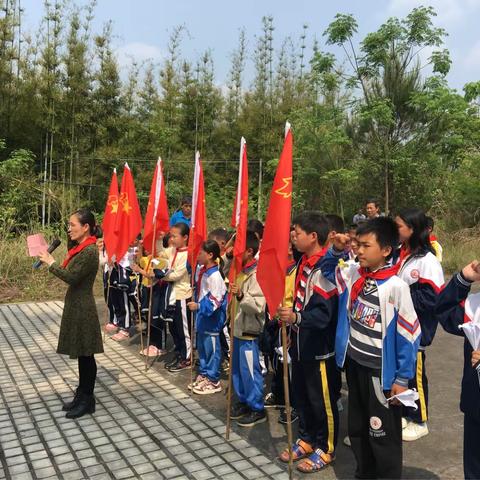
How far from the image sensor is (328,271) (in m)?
3.10

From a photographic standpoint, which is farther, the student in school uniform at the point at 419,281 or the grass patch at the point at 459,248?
the grass patch at the point at 459,248

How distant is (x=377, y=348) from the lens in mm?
2732

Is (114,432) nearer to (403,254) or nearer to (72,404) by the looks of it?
(72,404)

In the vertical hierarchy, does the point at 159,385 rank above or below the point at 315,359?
below

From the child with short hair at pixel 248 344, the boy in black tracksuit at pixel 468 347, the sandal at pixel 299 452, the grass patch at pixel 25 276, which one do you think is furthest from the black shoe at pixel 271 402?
the grass patch at pixel 25 276

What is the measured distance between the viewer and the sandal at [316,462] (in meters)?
3.05

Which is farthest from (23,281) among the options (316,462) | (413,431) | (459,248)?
(459,248)

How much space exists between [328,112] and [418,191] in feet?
11.4

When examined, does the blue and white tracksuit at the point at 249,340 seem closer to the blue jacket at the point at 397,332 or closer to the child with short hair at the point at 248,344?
the child with short hair at the point at 248,344

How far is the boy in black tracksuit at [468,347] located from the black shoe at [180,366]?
3.15m

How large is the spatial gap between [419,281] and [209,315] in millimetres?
1817

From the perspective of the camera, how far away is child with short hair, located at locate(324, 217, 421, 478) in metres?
2.68

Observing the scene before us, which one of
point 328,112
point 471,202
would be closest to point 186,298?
point 328,112

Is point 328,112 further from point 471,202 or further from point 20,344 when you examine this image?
point 20,344
